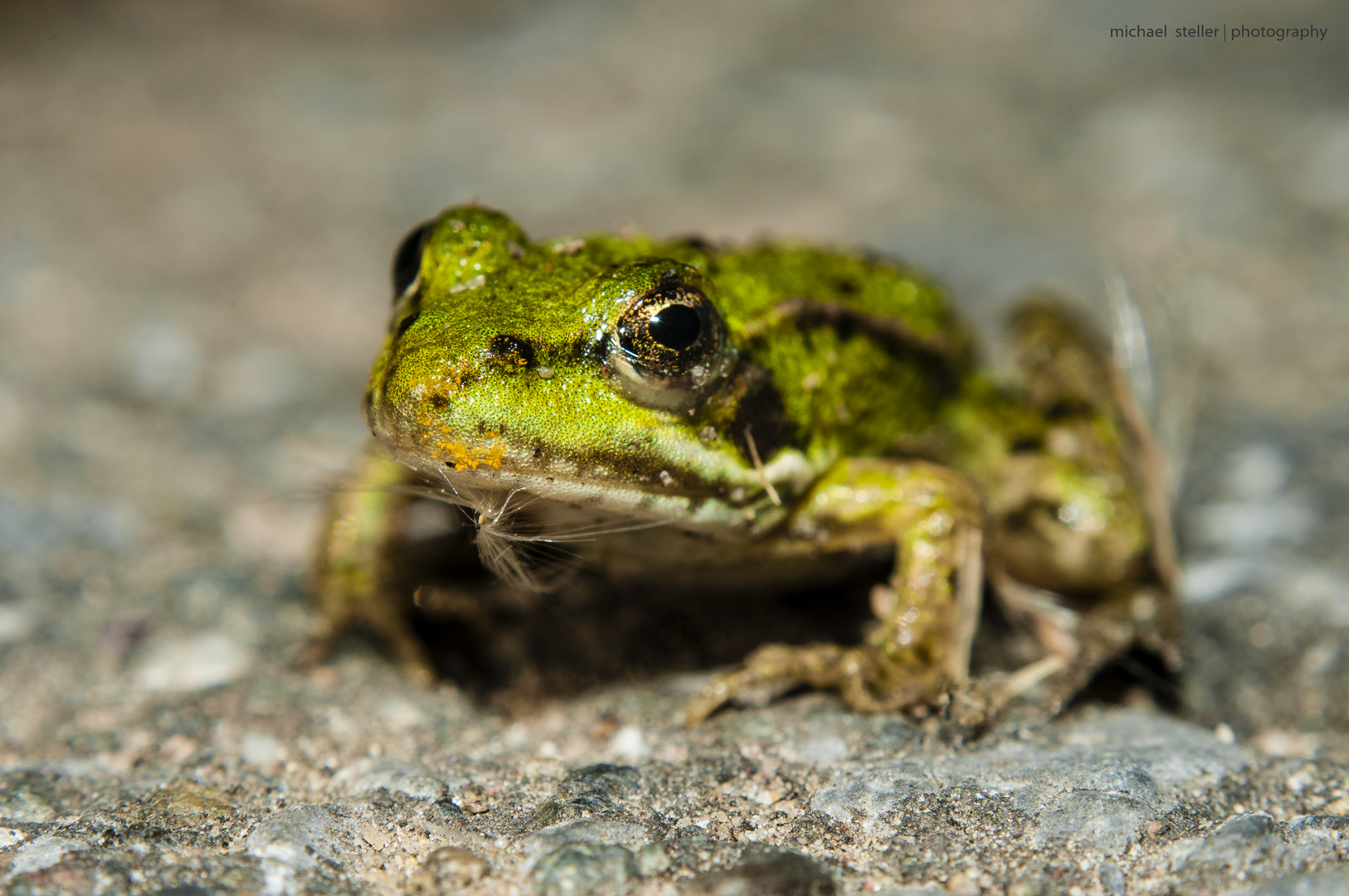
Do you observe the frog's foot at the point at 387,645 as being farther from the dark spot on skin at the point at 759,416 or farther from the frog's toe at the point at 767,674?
the dark spot on skin at the point at 759,416

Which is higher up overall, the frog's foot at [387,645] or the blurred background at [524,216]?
the blurred background at [524,216]

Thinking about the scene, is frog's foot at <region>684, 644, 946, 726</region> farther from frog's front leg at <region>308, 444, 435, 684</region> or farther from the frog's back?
frog's front leg at <region>308, 444, 435, 684</region>

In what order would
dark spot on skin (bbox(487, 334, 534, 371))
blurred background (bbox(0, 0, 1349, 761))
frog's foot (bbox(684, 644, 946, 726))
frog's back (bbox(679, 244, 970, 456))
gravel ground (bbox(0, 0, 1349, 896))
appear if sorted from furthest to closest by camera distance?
blurred background (bbox(0, 0, 1349, 761)), frog's back (bbox(679, 244, 970, 456)), frog's foot (bbox(684, 644, 946, 726)), dark spot on skin (bbox(487, 334, 534, 371)), gravel ground (bbox(0, 0, 1349, 896))

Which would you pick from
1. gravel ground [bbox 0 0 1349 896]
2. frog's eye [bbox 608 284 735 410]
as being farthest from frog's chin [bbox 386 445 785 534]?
gravel ground [bbox 0 0 1349 896]

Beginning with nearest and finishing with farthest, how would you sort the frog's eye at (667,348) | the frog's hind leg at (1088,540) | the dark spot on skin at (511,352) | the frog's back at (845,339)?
1. the dark spot on skin at (511,352)
2. the frog's eye at (667,348)
3. the frog's back at (845,339)
4. the frog's hind leg at (1088,540)

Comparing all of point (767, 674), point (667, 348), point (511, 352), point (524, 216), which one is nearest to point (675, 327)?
point (667, 348)

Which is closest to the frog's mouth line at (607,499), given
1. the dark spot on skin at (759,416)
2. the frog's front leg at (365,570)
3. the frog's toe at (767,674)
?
the dark spot on skin at (759,416)

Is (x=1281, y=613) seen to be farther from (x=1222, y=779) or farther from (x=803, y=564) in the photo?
(x=803, y=564)

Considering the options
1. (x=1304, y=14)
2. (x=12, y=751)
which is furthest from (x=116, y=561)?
(x=1304, y=14)
